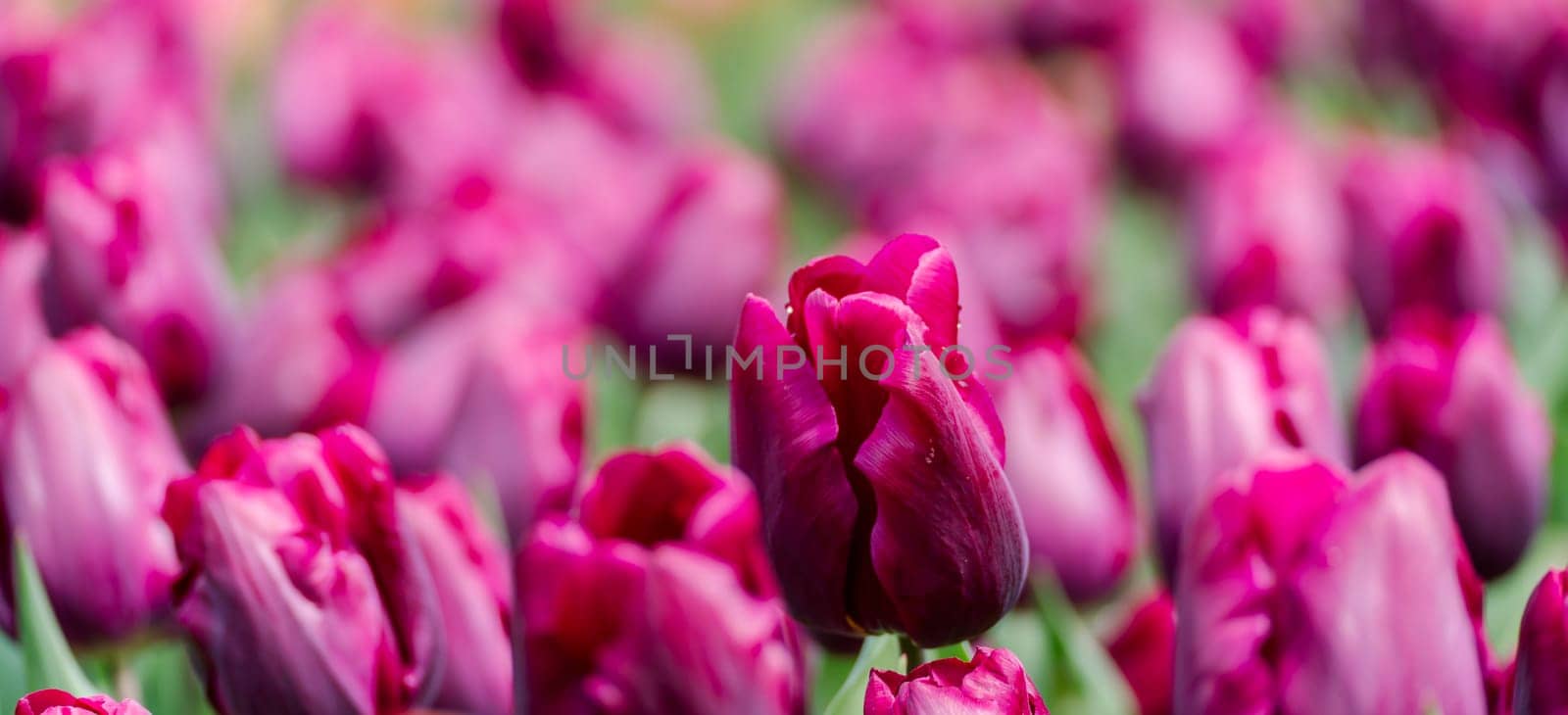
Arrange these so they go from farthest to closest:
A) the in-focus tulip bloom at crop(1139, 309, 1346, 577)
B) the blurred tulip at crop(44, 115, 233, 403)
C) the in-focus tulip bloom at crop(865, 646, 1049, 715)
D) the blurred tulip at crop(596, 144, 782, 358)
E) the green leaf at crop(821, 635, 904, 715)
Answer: the blurred tulip at crop(596, 144, 782, 358)
the blurred tulip at crop(44, 115, 233, 403)
the in-focus tulip bloom at crop(1139, 309, 1346, 577)
the green leaf at crop(821, 635, 904, 715)
the in-focus tulip bloom at crop(865, 646, 1049, 715)

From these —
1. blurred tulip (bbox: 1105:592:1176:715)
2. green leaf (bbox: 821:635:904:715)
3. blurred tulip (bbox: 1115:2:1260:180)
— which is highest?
blurred tulip (bbox: 1115:2:1260:180)

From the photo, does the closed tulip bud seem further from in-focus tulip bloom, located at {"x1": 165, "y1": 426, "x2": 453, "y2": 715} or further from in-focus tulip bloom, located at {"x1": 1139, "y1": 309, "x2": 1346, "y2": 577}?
in-focus tulip bloom, located at {"x1": 1139, "y1": 309, "x2": 1346, "y2": 577}

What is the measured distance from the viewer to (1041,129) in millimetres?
1318

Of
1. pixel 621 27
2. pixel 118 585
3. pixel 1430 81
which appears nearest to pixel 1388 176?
pixel 1430 81

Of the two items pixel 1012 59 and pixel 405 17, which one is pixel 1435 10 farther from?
pixel 405 17

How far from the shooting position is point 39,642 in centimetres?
62

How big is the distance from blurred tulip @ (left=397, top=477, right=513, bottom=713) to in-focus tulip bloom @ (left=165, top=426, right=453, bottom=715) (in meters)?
0.02


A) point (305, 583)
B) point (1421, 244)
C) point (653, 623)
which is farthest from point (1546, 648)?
point (1421, 244)

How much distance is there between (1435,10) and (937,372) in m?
1.24

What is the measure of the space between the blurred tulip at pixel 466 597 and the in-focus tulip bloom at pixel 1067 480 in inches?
9.8

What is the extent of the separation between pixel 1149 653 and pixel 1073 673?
0.17 feet

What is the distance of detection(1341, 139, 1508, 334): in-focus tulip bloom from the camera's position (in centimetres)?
103

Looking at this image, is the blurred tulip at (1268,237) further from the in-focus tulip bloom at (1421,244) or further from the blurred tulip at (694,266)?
the blurred tulip at (694,266)

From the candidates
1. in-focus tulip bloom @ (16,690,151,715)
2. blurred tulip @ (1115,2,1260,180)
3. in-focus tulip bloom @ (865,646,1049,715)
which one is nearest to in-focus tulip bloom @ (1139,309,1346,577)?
in-focus tulip bloom @ (865,646,1049,715)
